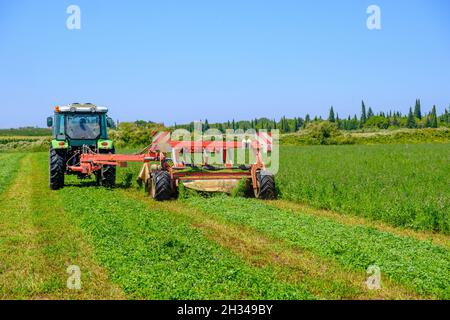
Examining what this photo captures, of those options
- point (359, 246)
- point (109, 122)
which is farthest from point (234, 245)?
point (109, 122)

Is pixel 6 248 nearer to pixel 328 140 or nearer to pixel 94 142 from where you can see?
pixel 94 142

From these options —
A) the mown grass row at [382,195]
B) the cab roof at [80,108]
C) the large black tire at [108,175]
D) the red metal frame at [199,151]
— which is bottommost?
the mown grass row at [382,195]

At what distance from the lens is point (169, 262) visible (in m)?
6.62

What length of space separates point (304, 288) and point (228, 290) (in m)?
0.86

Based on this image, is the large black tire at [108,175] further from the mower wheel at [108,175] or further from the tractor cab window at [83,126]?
the tractor cab window at [83,126]

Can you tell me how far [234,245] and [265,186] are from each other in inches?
198

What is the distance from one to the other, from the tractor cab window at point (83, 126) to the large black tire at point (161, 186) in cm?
429

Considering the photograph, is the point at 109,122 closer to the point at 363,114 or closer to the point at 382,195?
the point at 382,195

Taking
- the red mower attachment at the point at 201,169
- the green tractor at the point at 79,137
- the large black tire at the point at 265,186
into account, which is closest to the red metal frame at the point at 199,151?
the red mower attachment at the point at 201,169

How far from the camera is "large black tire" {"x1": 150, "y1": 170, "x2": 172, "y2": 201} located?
12.6 meters

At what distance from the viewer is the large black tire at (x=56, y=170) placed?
50.0 ft

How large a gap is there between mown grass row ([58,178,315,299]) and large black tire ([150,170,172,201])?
2.23 metres

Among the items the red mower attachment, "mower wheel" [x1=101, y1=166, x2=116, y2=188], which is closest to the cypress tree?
"mower wheel" [x1=101, y1=166, x2=116, y2=188]

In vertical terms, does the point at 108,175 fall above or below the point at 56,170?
below
